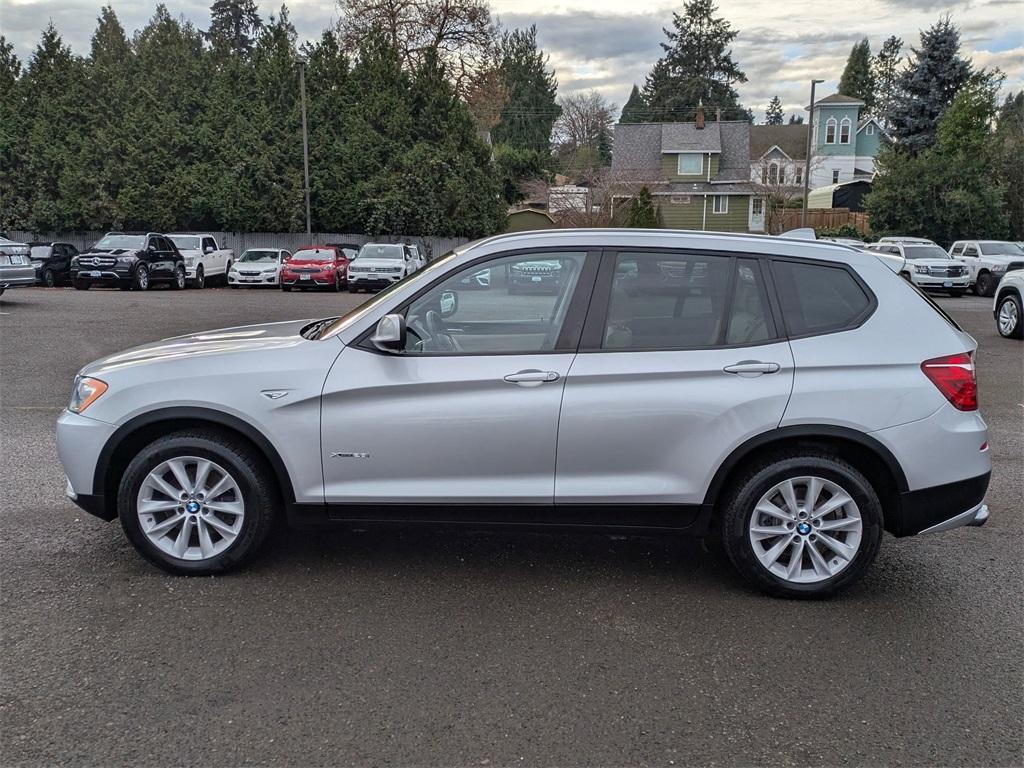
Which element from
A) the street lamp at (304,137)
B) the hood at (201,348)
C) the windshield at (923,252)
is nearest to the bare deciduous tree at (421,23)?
the street lamp at (304,137)

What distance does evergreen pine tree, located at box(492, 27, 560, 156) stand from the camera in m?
82.9

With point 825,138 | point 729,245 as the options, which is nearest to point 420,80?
point 729,245

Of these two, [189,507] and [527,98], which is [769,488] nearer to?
[189,507]

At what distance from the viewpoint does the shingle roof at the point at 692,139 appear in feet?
181

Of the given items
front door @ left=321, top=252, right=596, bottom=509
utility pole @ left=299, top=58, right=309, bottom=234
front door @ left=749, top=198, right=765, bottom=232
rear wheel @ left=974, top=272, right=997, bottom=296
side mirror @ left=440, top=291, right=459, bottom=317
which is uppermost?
utility pole @ left=299, top=58, right=309, bottom=234

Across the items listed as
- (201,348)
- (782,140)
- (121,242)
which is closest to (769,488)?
(201,348)

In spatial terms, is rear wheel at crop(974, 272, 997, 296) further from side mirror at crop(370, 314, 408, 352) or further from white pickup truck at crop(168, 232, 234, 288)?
side mirror at crop(370, 314, 408, 352)

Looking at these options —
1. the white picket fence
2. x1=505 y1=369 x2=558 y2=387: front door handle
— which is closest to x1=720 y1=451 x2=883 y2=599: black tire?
x1=505 y1=369 x2=558 y2=387: front door handle

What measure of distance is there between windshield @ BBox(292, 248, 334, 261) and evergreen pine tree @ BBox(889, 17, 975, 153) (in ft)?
106

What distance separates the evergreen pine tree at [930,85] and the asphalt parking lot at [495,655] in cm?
4623

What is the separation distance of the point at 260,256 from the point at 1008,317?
22910 millimetres

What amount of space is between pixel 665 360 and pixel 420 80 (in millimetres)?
35898

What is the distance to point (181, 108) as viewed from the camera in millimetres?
37844

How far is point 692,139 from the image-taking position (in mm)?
55781
